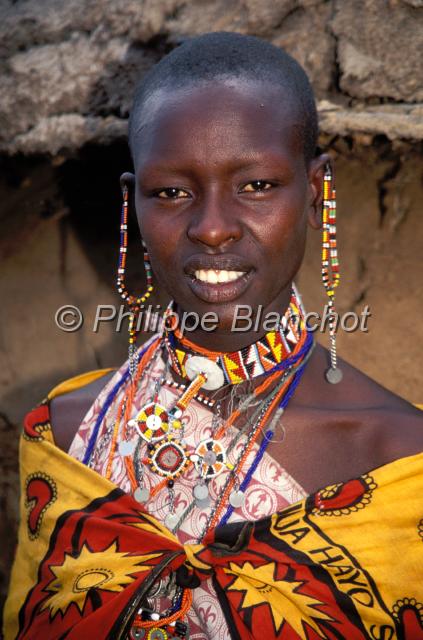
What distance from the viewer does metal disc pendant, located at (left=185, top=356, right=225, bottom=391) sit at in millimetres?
1939

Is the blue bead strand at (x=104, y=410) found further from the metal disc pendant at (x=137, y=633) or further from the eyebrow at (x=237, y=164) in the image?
the eyebrow at (x=237, y=164)

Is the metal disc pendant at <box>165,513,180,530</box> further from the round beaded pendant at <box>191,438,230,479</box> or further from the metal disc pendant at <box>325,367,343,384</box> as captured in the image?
the metal disc pendant at <box>325,367,343,384</box>

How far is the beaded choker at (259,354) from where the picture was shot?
6.31 ft

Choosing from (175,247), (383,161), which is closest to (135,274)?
(383,161)

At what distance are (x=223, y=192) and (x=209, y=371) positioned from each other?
1.63ft

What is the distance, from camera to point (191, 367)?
6.47ft

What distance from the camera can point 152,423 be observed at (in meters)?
1.94

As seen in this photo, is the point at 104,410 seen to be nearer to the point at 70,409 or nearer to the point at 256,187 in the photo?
the point at 70,409

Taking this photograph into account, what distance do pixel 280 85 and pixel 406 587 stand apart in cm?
121

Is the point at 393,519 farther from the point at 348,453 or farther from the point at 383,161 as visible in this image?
the point at 383,161

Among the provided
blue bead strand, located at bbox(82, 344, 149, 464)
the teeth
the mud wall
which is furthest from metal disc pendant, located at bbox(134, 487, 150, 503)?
the mud wall

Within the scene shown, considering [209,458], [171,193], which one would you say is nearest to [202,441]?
[209,458]

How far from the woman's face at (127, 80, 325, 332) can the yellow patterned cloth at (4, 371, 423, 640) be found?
50 centimetres

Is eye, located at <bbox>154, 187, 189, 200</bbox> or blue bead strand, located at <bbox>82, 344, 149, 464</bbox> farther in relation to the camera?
blue bead strand, located at <bbox>82, 344, 149, 464</bbox>
